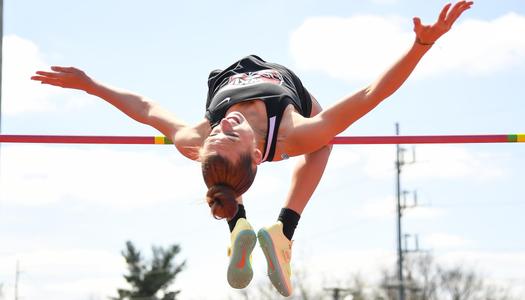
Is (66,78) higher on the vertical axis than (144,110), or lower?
higher

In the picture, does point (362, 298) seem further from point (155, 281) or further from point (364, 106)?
point (364, 106)

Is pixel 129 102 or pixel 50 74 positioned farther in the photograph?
pixel 50 74

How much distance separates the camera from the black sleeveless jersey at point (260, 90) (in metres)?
5.85

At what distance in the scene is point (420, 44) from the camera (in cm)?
537

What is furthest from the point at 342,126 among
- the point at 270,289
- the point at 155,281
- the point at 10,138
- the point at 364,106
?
the point at 155,281

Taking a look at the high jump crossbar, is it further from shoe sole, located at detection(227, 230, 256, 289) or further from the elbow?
shoe sole, located at detection(227, 230, 256, 289)

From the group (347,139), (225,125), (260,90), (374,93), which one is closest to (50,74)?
Answer: (260,90)

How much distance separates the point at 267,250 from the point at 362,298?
2879cm

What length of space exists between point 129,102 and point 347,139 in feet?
6.01

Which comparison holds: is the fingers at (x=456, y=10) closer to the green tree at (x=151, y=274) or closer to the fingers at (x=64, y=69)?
the fingers at (x=64, y=69)

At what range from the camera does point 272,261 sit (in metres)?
5.98

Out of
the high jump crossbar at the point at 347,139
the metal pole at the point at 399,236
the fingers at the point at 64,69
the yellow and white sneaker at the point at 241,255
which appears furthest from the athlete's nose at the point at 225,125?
the metal pole at the point at 399,236

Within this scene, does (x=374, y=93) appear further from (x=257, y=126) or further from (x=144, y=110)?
(x=144, y=110)

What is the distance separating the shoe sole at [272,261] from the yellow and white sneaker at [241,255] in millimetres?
60
